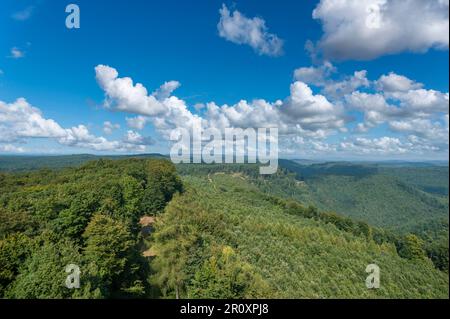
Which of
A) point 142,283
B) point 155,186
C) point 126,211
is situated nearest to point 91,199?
point 126,211

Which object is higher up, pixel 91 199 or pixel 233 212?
pixel 91 199

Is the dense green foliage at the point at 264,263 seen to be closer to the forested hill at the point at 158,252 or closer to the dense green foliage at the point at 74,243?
the forested hill at the point at 158,252

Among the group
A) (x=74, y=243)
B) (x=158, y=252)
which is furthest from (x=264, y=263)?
(x=74, y=243)

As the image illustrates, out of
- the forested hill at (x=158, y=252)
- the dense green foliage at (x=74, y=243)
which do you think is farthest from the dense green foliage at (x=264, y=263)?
the dense green foliage at (x=74, y=243)

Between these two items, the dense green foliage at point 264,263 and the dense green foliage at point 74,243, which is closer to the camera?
the dense green foliage at point 74,243

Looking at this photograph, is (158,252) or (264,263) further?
(264,263)

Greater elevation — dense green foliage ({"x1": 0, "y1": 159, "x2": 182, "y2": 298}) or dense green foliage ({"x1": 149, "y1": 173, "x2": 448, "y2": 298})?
dense green foliage ({"x1": 0, "y1": 159, "x2": 182, "y2": 298})

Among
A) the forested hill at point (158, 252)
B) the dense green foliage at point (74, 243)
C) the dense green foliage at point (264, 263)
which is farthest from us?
the dense green foliage at point (264, 263)

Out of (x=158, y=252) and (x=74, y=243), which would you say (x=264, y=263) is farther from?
(x=74, y=243)

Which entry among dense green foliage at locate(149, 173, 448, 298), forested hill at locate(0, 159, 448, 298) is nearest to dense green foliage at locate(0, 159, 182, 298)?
forested hill at locate(0, 159, 448, 298)

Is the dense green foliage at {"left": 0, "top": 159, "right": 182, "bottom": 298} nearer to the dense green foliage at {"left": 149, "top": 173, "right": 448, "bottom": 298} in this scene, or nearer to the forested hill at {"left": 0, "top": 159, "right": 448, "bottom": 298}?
the forested hill at {"left": 0, "top": 159, "right": 448, "bottom": 298}
